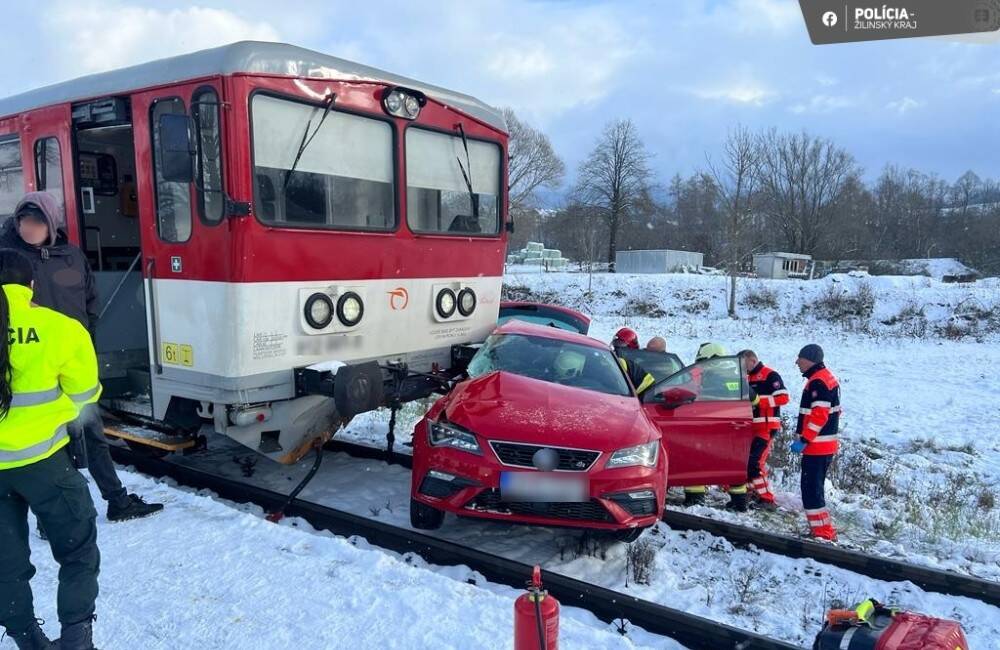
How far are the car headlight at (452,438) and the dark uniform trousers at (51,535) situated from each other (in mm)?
2266

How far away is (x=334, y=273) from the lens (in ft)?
17.9

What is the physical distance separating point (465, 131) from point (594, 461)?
3.78 meters

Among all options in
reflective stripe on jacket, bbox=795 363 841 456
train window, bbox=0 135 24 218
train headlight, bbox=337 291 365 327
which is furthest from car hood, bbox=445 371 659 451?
train window, bbox=0 135 24 218

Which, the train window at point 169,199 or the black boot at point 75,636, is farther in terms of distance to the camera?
the train window at point 169,199

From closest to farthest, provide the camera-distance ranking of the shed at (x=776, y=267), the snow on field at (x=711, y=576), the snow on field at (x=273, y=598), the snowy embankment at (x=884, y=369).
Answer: the snow on field at (x=273, y=598) → the snow on field at (x=711, y=576) → the snowy embankment at (x=884, y=369) → the shed at (x=776, y=267)

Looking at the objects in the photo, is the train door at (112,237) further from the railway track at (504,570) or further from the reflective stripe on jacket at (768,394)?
the reflective stripe on jacket at (768,394)

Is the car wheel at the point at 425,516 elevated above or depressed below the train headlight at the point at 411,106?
below

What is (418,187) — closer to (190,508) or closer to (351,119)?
(351,119)

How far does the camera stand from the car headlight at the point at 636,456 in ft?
14.7

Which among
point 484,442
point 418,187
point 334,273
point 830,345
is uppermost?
point 418,187

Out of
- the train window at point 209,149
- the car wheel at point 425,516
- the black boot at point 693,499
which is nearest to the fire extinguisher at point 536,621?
the car wheel at point 425,516

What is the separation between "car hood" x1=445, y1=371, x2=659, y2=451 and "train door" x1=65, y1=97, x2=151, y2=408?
3.26m

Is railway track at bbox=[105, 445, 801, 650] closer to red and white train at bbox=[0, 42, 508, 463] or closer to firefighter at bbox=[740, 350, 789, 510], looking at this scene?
red and white train at bbox=[0, 42, 508, 463]

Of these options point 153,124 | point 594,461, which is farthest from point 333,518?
point 153,124
